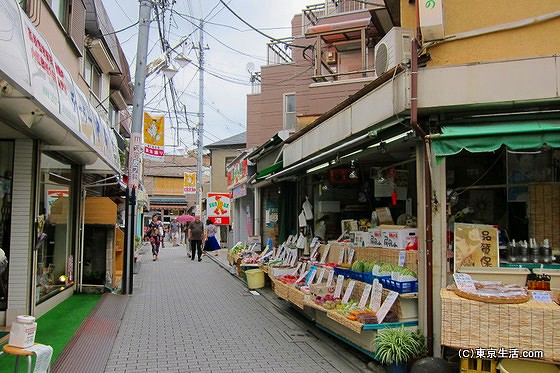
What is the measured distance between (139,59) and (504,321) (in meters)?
10.8

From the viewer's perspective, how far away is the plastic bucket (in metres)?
12.9

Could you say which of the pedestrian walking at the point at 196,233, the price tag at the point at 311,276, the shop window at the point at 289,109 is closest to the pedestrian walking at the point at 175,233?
the pedestrian walking at the point at 196,233

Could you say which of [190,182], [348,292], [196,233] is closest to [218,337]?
[348,292]

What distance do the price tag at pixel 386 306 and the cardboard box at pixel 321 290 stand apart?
1746 mm

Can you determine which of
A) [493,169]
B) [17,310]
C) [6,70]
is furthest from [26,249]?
[493,169]

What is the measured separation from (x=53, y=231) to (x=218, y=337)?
Result: 4.87 m

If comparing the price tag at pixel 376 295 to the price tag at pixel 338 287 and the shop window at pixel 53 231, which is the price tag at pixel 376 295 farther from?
the shop window at pixel 53 231

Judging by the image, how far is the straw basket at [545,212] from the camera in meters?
5.96

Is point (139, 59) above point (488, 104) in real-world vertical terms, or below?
above

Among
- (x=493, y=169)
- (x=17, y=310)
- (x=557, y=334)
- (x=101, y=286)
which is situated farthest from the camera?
(x=101, y=286)

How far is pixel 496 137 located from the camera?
509cm

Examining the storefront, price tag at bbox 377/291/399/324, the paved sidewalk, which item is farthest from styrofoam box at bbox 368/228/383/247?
the storefront

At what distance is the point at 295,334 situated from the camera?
318 inches

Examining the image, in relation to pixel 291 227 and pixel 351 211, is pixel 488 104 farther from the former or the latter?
pixel 291 227
